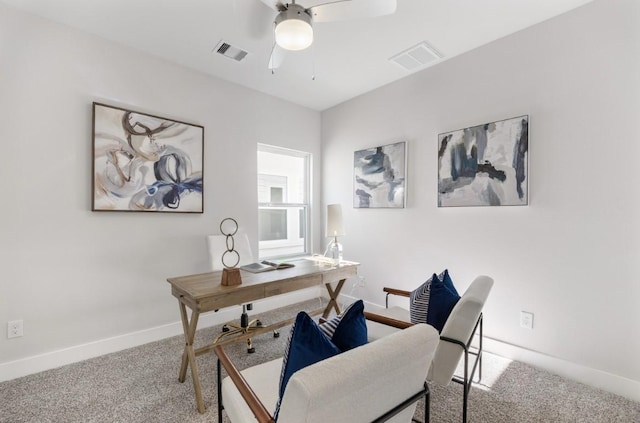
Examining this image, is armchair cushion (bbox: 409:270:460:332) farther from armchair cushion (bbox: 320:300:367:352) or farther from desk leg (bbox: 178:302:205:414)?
desk leg (bbox: 178:302:205:414)

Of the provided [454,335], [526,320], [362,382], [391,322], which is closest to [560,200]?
[526,320]

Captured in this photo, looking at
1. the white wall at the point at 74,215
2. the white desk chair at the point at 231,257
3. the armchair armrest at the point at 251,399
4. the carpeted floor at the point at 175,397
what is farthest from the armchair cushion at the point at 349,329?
the white wall at the point at 74,215

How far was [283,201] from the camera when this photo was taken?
3998mm

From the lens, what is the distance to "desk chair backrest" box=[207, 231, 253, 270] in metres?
2.82

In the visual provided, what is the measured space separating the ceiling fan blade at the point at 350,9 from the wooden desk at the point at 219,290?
6.00ft

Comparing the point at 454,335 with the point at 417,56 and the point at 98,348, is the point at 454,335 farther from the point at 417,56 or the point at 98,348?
the point at 98,348

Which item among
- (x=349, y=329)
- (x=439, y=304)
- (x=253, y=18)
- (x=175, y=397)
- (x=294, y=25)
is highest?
(x=253, y=18)

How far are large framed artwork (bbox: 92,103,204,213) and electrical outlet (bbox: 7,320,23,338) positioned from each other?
0.99 meters

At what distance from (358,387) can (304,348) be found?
0.24 meters

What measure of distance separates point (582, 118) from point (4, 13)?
172 inches

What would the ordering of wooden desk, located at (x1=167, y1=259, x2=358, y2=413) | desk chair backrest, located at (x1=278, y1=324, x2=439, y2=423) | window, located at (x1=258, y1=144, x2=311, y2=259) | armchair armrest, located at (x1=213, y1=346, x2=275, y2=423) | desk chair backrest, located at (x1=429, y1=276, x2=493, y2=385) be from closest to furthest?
desk chair backrest, located at (x1=278, y1=324, x2=439, y2=423), armchair armrest, located at (x1=213, y1=346, x2=275, y2=423), desk chair backrest, located at (x1=429, y1=276, x2=493, y2=385), wooden desk, located at (x1=167, y1=259, x2=358, y2=413), window, located at (x1=258, y1=144, x2=311, y2=259)

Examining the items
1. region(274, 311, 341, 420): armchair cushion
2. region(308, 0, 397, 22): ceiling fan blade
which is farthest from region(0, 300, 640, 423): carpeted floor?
region(308, 0, 397, 22): ceiling fan blade

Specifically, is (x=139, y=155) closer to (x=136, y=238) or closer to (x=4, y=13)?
(x=136, y=238)

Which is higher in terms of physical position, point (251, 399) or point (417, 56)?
point (417, 56)
